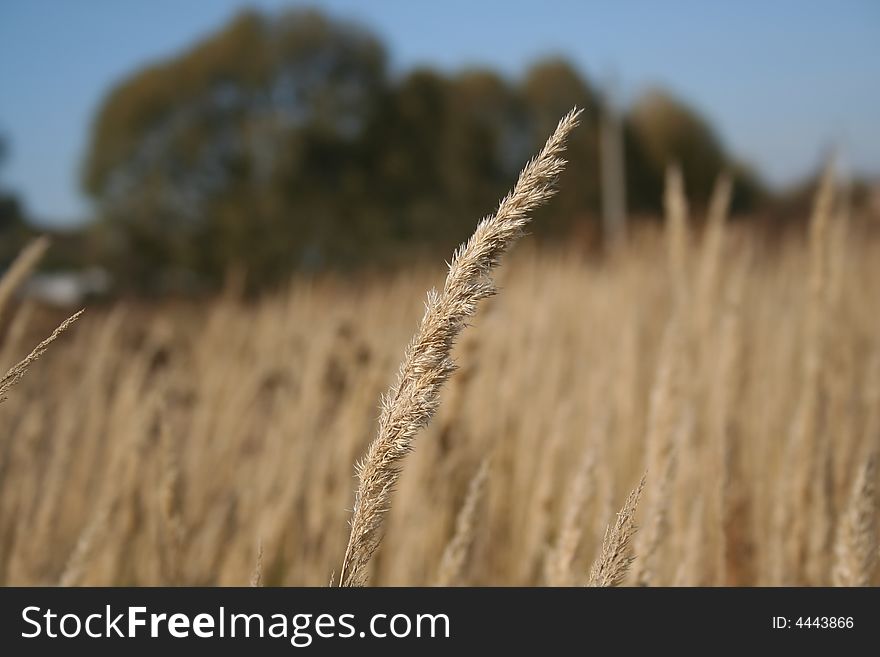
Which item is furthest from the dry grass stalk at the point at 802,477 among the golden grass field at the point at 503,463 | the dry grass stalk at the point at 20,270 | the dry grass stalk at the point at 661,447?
the dry grass stalk at the point at 20,270

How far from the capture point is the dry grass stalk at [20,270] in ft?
3.37

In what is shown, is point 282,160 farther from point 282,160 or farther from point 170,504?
point 170,504

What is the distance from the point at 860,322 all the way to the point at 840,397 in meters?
2.04

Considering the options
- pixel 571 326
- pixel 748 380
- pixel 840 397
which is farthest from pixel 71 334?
pixel 840 397

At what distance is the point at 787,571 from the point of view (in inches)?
51.6

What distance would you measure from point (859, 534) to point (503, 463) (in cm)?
122

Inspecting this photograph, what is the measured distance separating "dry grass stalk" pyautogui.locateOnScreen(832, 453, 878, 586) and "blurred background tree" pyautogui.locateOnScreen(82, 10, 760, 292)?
439 inches

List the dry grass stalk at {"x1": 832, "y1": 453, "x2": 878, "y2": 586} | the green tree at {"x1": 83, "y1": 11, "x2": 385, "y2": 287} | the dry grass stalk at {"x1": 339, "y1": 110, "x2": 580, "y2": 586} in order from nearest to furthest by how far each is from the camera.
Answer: the dry grass stalk at {"x1": 339, "y1": 110, "x2": 580, "y2": 586} → the dry grass stalk at {"x1": 832, "y1": 453, "x2": 878, "y2": 586} → the green tree at {"x1": 83, "y1": 11, "x2": 385, "y2": 287}

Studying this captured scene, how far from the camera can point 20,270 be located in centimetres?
109

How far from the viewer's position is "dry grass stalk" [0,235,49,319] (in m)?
1.03

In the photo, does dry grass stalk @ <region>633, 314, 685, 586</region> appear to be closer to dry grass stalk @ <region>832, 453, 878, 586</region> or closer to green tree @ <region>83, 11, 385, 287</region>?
dry grass stalk @ <region>832, 453, 878, 586</region>

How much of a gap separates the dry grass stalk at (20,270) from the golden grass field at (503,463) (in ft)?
0.79

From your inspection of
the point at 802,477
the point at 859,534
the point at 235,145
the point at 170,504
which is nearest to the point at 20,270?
the point at 170,504

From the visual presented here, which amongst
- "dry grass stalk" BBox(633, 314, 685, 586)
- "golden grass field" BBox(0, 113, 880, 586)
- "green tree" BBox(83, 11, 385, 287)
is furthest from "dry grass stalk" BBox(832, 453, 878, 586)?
"green tree" BBox(83, 11, 385, 287)
